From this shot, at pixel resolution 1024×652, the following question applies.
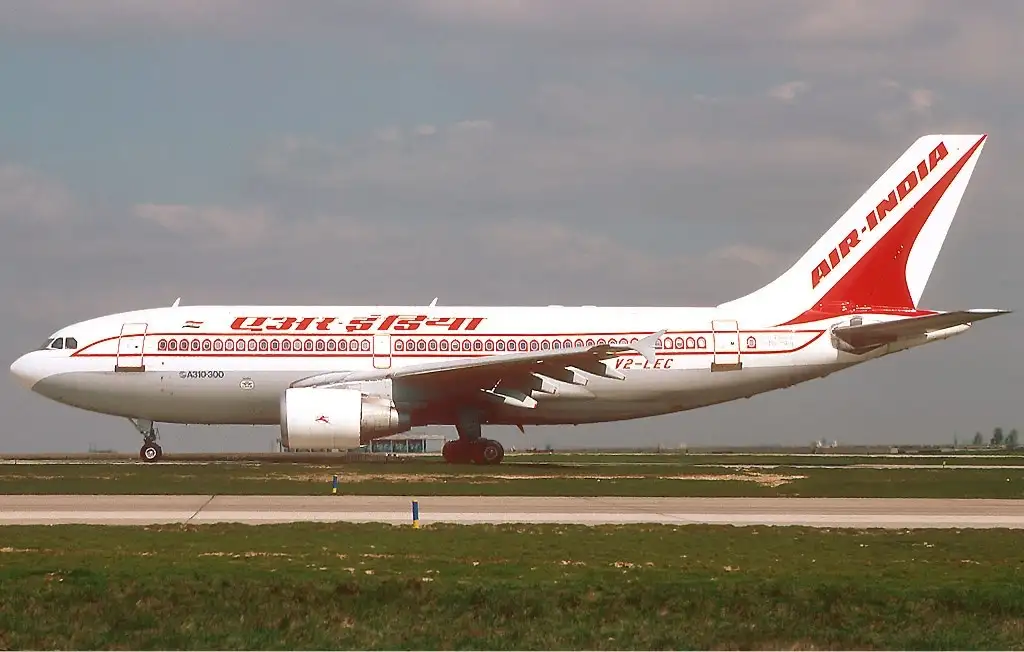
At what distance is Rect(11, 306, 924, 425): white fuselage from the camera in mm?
37250

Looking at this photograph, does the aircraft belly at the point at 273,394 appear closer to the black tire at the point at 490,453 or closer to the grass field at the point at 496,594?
the black tire at the point at 490,453

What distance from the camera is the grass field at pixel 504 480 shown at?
2744 centimetres

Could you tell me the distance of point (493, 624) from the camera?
12.5 meters

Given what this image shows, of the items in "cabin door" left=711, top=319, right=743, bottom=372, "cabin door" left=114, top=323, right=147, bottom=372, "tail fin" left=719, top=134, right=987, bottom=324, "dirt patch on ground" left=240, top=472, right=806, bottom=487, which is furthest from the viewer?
"tail fin" left=719, top=134, right=987, bottom=324

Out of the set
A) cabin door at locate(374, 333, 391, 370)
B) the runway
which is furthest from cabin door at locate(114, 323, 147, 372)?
the runway

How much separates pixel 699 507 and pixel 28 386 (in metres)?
22.8

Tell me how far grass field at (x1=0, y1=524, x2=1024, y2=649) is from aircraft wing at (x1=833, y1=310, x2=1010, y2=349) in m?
21.0

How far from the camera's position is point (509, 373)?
1412 inches

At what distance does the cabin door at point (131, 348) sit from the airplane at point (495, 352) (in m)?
0.05

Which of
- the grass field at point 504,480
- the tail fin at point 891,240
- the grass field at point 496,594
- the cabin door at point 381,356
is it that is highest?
the tail fin at point 891,240

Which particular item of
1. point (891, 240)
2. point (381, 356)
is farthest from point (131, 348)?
point (891, 240)

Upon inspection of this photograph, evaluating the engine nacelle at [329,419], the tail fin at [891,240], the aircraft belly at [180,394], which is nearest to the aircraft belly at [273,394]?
the aircraft belly at [180,394]

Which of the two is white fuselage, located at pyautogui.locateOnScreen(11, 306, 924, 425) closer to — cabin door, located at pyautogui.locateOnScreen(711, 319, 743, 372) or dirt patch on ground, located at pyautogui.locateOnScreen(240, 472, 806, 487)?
cabin door, located at pyautogui.locateOnScreen(711, 319, 743, 372)

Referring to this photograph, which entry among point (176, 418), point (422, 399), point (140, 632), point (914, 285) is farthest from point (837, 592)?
point (914, 285)
